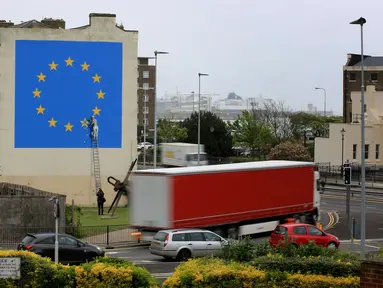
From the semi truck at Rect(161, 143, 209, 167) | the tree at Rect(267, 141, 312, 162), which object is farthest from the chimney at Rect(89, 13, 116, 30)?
the tree at Rect(267, 141, 312, 162)

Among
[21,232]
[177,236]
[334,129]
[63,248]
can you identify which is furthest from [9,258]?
[334,129]

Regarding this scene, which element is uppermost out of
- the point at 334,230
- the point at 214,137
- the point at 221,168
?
the point at 214,137

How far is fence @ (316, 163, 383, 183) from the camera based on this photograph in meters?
72.9

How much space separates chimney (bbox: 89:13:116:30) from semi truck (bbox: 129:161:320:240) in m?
19.4

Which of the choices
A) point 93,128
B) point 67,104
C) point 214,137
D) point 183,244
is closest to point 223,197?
point 183,244

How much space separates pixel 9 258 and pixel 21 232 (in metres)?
17.8

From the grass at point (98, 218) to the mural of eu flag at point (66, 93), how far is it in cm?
485

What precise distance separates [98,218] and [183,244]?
15.8 metres

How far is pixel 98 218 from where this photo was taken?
41938 millimetres

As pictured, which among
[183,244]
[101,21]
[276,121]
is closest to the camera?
[183,244]

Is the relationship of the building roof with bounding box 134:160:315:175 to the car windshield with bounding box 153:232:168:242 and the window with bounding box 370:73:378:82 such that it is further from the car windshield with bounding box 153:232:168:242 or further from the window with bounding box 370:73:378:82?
the window with bounding box 370:73:378:82

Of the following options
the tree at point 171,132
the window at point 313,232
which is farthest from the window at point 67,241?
the tree at point 171,132

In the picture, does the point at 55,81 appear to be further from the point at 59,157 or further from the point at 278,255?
the point at 278,255

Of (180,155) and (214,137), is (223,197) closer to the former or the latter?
(180,155)
